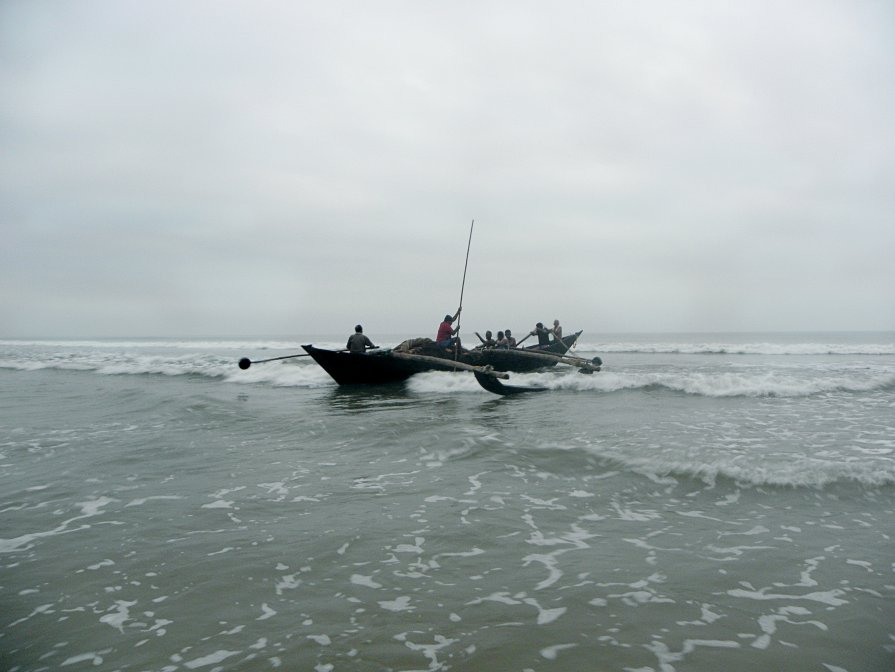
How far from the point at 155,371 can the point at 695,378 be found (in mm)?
22123

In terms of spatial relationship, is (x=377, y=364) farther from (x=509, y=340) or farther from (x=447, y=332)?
(x=509, y=340)

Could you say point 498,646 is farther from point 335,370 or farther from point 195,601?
point 335,370

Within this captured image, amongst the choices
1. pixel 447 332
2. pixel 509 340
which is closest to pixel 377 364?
pixel 447 332

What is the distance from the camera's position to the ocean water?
3.16 meters

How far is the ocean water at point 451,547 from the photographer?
3156mm

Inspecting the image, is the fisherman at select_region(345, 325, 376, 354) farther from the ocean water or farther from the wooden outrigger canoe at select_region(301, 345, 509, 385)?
the ocean water

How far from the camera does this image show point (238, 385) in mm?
20234

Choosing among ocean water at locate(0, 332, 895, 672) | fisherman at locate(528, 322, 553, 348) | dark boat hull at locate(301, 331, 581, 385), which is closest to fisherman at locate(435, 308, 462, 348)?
dark boat hull at locate(301, 331, 581, 385)

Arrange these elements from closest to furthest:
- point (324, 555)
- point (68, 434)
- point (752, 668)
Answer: point (752, 668), point (324, 555), point (68, 434)

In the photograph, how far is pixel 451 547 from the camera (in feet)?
15.2

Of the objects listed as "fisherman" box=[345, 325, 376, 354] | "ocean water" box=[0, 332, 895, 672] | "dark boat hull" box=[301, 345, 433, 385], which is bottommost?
"ocean water" box=[0, 332, 895, 672]

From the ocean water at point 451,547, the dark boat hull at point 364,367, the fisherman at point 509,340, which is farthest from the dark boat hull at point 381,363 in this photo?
the ocean water at point 451,547

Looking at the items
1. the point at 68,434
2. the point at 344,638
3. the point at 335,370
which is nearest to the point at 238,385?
the point at 335,370

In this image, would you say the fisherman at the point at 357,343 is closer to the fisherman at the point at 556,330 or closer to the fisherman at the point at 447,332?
the fisherman at the point at 447,332
